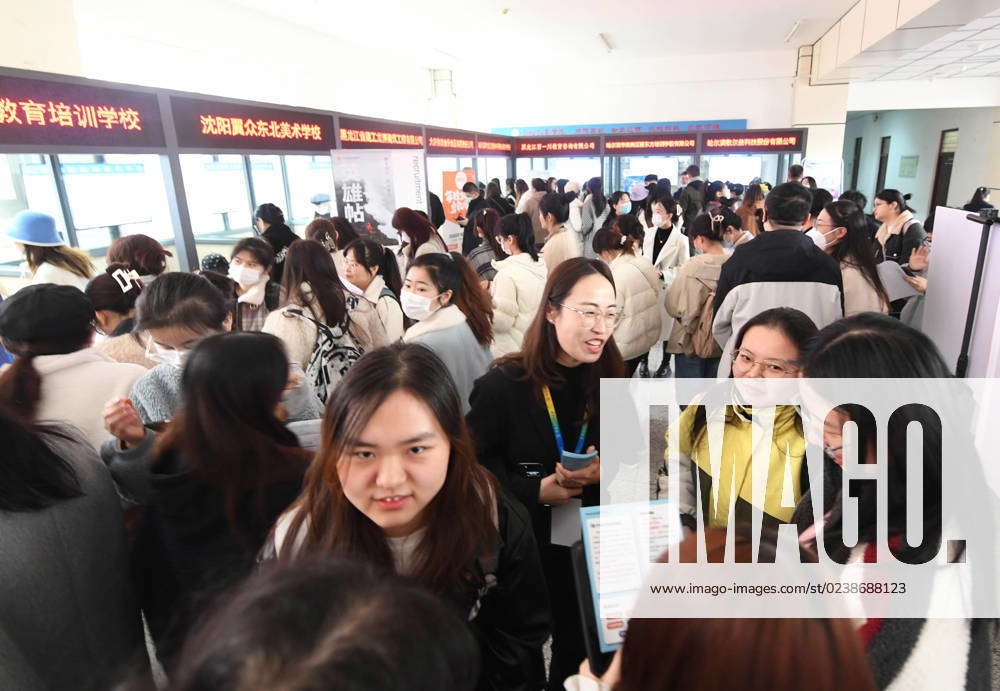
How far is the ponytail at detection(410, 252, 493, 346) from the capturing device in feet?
8.51

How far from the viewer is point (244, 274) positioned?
3.11m

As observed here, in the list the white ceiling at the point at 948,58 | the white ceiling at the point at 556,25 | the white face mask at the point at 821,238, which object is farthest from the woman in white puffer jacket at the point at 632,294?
the white ceiling at the point at 556,25

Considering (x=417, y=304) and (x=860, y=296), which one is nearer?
(x=417, y=304)

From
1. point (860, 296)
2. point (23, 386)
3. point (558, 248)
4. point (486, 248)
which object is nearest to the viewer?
point (23, 386)

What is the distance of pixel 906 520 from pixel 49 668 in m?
1.86

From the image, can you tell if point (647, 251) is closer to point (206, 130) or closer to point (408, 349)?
point (206, 130)

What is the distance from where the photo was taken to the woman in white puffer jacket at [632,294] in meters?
3.63

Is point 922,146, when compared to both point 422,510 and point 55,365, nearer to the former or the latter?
point 422,510

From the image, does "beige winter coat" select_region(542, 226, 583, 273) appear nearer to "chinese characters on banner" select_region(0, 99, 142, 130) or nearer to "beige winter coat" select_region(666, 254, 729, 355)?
"beige winter coat" select_region(666, 254, 729, 355)

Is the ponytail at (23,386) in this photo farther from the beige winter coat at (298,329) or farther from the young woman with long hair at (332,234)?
the young woman with long hair at (332,234)

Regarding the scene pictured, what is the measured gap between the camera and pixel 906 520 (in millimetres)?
1080

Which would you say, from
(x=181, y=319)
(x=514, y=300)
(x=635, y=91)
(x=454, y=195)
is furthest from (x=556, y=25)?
(x=181, y=319)

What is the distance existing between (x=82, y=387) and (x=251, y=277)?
1409 millimetres

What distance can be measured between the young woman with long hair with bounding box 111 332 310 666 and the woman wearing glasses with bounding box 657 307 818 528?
108 cm
